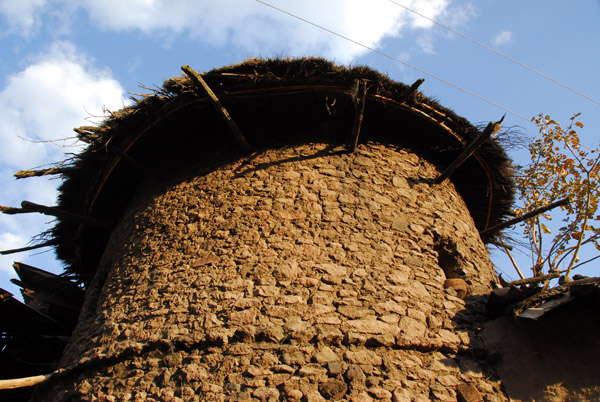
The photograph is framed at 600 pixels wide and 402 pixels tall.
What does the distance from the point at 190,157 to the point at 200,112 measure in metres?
0.51

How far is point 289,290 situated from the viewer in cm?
358

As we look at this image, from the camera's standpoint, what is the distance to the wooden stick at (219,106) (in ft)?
14.0

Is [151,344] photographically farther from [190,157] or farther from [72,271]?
[72,271]

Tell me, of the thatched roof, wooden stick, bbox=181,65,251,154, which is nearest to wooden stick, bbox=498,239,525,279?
the thatched roof

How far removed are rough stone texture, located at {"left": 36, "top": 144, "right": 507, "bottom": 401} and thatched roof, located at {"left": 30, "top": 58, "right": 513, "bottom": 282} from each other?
1.03 ft

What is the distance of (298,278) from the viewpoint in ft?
12.0

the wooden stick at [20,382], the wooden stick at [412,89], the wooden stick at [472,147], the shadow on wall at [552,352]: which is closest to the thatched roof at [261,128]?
the wooden stick at [412,89]

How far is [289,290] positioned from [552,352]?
2.01m

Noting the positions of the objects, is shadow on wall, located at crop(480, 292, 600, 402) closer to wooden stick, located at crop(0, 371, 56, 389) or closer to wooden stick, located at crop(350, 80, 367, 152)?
wooden stick, located at crop(350, 80, 367, 152)

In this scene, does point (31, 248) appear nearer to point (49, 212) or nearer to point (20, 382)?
point (49, 212)

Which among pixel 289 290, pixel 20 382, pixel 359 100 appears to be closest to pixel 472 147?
pixel 359 100

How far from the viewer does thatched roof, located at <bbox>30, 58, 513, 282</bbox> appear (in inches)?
177

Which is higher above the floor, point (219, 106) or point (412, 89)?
point (412, 89)

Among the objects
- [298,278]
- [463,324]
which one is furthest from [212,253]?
[463,324]
